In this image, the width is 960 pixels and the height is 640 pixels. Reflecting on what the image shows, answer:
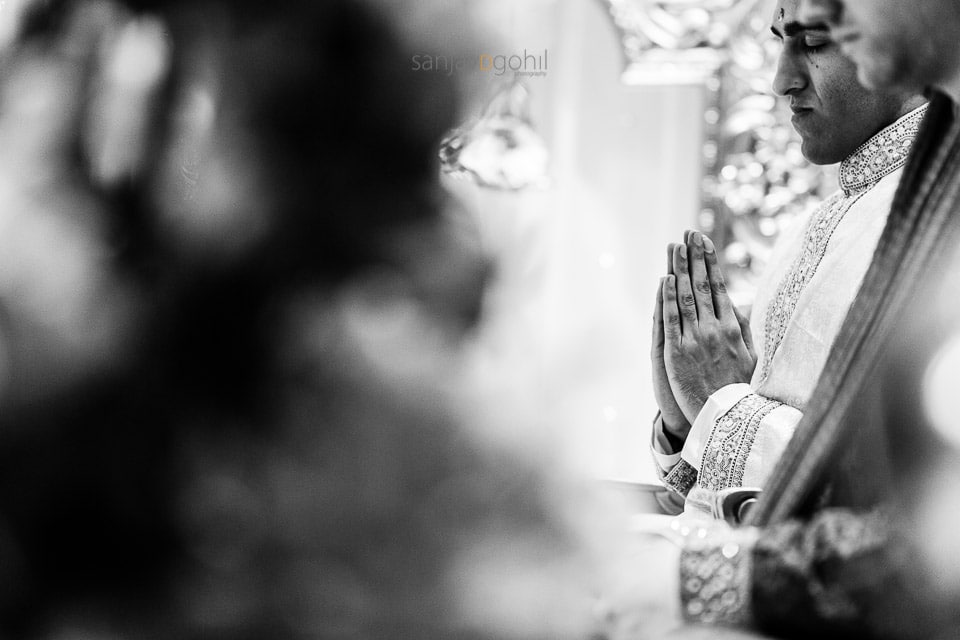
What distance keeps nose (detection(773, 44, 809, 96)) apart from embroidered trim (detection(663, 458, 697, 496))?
53 cm

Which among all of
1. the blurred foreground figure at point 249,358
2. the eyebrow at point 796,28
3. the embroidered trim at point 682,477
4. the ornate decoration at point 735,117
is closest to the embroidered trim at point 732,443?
the embroidered trim at point 682,477

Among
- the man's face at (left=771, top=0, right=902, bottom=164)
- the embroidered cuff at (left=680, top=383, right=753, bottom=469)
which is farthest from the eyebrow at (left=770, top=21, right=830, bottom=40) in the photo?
the embroidered cuff at (left=680, top=383, right=753, bottom=469)

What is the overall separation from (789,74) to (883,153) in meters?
0.18

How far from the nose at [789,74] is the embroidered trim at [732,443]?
0.42m

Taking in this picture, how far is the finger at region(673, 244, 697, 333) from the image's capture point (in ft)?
4.11

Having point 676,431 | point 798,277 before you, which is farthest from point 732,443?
point 798,277

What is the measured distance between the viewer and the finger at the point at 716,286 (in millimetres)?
1258

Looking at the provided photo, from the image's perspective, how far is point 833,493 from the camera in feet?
1.91

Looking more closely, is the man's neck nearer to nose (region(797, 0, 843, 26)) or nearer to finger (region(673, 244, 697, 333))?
nose (region(797, 0, 843, 26))

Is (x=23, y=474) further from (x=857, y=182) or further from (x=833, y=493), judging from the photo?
(x=857, y=182)

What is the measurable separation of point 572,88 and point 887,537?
7.37ft

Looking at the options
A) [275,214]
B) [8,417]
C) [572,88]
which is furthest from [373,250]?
[572,88]

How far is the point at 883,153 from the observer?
4.09 feet

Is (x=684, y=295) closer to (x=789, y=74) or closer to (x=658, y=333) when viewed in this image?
(x=658, y=333)
